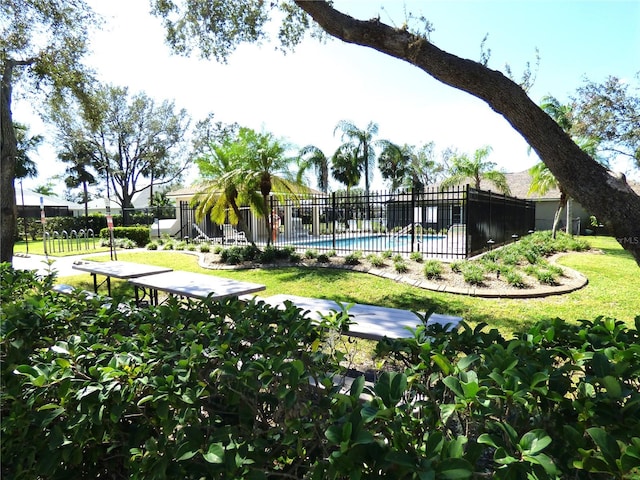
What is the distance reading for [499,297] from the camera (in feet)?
24.0

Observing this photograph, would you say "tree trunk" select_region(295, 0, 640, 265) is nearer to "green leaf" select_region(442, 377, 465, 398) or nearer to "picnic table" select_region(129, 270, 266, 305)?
"green leaf" select_region(442, 377, 465, 398)

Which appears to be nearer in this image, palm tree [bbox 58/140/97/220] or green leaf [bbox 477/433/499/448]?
green leaf [bbox 477/433/499/448]

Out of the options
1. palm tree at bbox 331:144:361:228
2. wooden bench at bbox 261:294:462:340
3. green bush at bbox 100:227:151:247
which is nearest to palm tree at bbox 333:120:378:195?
palm tree at bbox 331:144:361:228

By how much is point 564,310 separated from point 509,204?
12.8 m

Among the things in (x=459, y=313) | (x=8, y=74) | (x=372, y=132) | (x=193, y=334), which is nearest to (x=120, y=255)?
(x=8, y=74)

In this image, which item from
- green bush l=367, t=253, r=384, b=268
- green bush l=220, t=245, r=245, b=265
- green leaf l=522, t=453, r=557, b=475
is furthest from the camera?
green bush l=220, t=245, r=245, b=265

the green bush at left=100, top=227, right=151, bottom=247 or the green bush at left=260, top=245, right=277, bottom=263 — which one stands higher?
the green bush at left=100, top=227, right=151, bottom=247

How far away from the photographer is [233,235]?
70.0 ft

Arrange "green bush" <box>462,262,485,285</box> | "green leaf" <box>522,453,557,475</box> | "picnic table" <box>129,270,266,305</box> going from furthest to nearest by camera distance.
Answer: "green bush" <box>462,262,485,285</box> < "picnic table" <box>129,270,266,305</box> < "green leaf" <box>522,453,557,475</box>

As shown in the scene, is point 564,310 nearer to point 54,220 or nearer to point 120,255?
point 120,255

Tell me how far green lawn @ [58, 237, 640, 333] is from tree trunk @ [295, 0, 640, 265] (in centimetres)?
301

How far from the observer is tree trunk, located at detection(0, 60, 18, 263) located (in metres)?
6.87

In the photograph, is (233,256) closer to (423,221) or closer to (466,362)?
(423,221)

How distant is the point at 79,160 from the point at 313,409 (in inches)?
1866
